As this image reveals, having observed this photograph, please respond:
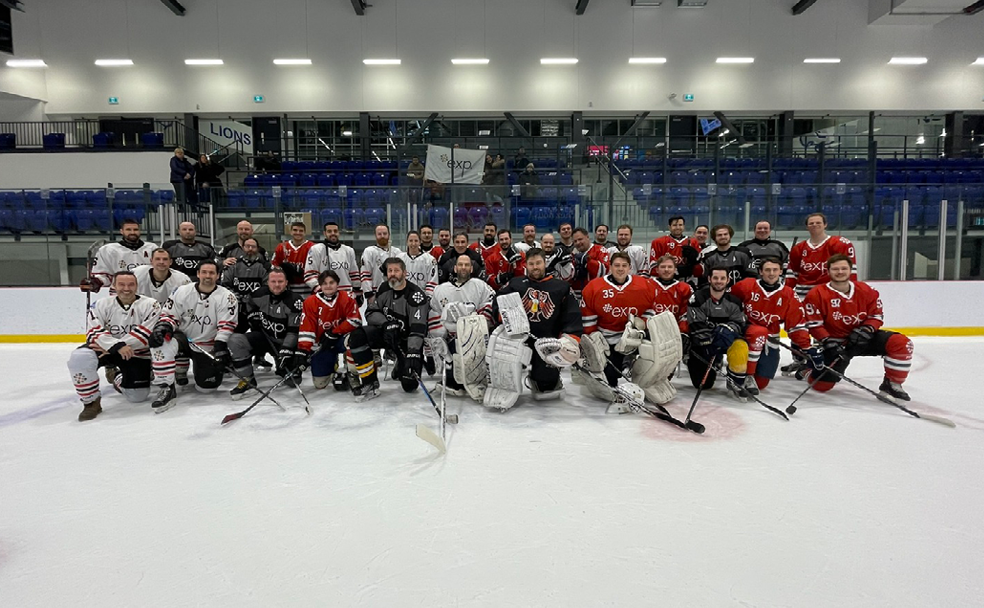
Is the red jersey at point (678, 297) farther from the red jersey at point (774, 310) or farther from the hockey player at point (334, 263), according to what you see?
the hockey player at point (334, 263)

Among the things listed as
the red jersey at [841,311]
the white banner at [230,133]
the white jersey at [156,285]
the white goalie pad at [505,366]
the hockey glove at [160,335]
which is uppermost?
the white banner at [230,133]

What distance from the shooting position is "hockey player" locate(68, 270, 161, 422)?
4227 millimetres

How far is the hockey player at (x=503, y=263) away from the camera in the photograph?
6121 mm

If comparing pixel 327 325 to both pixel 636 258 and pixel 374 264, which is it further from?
pixel 636 258

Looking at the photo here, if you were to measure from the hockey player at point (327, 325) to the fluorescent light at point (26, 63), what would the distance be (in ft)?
49.8

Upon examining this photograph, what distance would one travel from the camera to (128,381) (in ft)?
14.4

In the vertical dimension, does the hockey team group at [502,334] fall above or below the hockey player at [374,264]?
below

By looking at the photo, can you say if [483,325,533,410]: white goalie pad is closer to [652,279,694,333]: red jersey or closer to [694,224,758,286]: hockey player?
[652,279,694,333]: red jersey

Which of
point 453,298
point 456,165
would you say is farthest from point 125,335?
point 456,165

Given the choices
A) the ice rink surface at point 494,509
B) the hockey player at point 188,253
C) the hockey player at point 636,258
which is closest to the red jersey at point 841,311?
the ice rink surface at point 494,509

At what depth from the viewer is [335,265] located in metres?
6.40

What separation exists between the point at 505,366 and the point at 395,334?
104cm

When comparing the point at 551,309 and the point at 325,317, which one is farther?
the point at 325,317

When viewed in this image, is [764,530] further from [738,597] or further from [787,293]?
[787,293]
